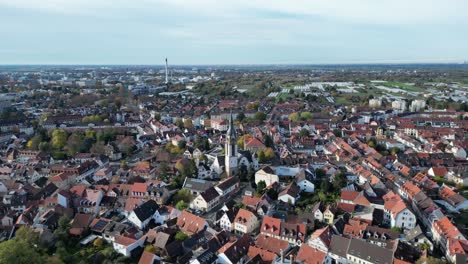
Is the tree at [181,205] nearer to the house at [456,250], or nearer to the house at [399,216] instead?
the house at [399,216]

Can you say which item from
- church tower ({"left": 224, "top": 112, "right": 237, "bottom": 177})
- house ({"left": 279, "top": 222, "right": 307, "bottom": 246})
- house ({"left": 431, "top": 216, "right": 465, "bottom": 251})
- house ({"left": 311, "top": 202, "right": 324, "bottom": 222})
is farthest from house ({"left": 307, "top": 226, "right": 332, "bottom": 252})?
church tower ({"left": 224, "top": 112, "right": 237, "bottom": 177})

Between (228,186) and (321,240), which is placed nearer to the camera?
(321,240)

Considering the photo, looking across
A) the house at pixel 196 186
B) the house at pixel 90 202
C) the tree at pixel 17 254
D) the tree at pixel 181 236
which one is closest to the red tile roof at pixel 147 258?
the tree at pixel 181 236

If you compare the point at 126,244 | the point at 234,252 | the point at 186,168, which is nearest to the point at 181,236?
the point at 126,244

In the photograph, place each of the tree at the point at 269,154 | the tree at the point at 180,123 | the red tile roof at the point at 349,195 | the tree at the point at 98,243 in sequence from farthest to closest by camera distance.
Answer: the tree at the point at 180,123, the tree at the point at 269,154, the red tile roof at the point at 349,195, the tree at the point at 98,243

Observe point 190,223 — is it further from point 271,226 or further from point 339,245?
point 339,245

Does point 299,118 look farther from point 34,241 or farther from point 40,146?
point 34,241

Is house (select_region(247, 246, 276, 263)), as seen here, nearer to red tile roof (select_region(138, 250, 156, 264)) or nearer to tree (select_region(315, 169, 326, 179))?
red tile roof (select_region(138, 250, 156, 264))
